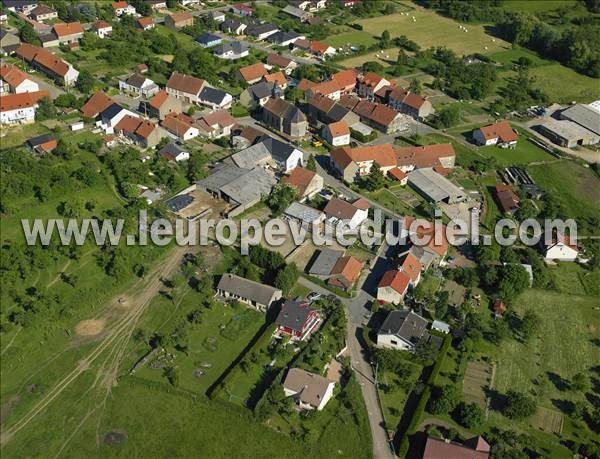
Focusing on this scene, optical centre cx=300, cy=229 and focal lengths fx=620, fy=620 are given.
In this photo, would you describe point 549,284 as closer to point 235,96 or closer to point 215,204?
point 215,204

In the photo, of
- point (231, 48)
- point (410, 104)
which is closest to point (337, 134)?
point (410, 104)

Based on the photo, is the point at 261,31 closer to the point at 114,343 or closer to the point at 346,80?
the point at 346,80

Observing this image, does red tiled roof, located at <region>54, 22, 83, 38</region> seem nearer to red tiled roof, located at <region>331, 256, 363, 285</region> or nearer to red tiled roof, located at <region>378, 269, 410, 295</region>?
red tiled roof, located at <region>331, 256, 363, 285</region>

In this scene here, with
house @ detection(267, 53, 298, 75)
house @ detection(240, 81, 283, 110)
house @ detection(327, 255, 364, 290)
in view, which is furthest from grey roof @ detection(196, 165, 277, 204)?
house @ detection(267, 53, 298, 75)

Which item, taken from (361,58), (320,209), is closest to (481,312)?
(320,209)

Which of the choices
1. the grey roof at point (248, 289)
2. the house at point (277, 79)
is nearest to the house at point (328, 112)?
the house at point (277, 79)

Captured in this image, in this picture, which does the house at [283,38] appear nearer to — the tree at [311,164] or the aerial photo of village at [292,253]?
the aerial photo of village at [292,253]
